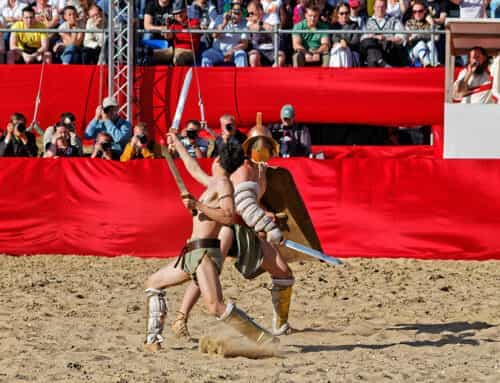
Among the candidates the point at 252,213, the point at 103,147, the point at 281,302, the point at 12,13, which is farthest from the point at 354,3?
the point at 252,213

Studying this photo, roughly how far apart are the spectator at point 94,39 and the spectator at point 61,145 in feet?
7.04

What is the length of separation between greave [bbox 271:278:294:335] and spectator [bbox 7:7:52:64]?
8.91 meters

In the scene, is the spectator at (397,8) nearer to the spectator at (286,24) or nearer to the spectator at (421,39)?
the spectator at (421,39)

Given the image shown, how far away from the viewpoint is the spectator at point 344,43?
17297 mm

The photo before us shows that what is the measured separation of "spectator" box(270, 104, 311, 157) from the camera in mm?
15602

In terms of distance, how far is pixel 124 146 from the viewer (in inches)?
619

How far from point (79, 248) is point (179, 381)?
7.08m

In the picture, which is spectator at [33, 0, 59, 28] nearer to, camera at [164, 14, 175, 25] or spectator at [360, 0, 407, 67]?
camera at [164, 14, 175, 25]

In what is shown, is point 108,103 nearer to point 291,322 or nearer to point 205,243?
point 291,322

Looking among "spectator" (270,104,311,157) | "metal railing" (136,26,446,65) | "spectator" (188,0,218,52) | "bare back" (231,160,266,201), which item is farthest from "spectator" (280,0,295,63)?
"bare back" (231,160,266,201)

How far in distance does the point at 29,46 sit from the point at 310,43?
408 centimetres

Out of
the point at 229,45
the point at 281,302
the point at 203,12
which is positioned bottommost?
the point at 281,302

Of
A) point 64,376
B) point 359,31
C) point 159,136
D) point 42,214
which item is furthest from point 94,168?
point 64,376

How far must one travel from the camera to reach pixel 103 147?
15266 millimetres
